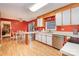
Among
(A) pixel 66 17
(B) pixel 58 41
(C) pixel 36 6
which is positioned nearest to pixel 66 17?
(A) pixel 66 17

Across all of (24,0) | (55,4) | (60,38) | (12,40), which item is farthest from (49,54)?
(24,0)

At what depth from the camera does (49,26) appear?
110 inches

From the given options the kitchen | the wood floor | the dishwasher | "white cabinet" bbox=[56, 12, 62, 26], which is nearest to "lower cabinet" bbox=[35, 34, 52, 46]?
the kitchen

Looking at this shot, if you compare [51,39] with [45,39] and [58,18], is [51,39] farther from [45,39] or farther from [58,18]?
[58,18]

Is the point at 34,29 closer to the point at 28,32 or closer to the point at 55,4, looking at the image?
the point at 28,32

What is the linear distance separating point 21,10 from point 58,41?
1.23 m

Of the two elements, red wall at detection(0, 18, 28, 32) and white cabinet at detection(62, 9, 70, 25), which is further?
white cabinet at detection(62, 9, 70, 25)

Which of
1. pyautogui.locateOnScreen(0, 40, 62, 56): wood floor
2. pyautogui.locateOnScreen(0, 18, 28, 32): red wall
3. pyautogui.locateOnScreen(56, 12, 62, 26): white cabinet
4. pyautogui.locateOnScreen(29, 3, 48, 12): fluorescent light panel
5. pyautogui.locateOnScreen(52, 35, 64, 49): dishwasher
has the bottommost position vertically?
pyautogui.locateOnScreen(0, 40, 62, 56): wood floor

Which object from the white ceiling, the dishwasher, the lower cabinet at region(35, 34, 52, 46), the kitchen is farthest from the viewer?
the lower cabinet at region(35, 34, 52, 46)

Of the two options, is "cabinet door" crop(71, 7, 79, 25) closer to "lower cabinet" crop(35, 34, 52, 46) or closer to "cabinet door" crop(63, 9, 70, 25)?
"cabinet door" crop(63, 9, 70, 25)

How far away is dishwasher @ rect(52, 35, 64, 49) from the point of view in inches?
104

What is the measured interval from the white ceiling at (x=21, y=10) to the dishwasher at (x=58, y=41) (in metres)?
0.75

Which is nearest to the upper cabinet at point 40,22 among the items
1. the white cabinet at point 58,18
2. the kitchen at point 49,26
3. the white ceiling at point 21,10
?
the kitchen at point 49,26

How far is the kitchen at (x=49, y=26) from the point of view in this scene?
251 centimetres
